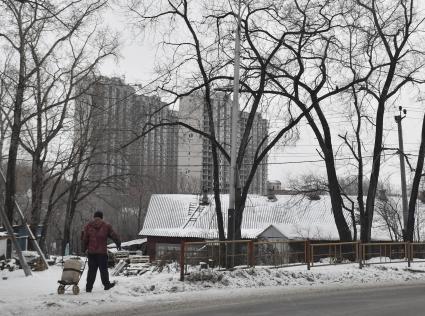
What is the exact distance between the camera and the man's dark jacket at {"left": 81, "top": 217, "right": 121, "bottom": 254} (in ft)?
39.2

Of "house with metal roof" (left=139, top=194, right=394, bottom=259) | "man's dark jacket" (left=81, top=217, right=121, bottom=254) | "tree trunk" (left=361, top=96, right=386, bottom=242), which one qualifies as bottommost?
"house with metal roof" (left=139, top=194, right=394, bottom=259)

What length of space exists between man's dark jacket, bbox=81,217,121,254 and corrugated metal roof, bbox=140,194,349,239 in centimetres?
3591

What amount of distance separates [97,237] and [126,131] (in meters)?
17.0

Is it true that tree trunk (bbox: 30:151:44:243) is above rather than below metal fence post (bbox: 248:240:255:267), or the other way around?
above

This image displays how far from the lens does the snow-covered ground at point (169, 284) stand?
34.4 ft

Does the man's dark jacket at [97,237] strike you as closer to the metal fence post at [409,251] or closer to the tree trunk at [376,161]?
the metal fence post at [409,251]

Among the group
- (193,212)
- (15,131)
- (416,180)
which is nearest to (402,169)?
(416,180)

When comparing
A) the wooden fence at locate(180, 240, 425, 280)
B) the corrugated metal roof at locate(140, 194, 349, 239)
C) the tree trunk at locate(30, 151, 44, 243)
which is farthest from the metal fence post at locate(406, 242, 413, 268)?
the corrugated metal roof at locate(140, 194, 349, 239)

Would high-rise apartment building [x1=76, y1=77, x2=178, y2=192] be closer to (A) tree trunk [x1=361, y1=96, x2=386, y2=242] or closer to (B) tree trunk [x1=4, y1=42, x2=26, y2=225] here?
(B) tree trunk [x1=4, y1=42, x2=26, y2=225]

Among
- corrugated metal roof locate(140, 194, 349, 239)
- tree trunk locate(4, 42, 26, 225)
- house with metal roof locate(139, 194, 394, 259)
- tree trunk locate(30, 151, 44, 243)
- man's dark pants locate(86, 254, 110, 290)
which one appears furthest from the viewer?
corrugated metal roof locate(140, 194, 349, 239)

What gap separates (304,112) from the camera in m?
25.5

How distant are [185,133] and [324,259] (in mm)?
9827

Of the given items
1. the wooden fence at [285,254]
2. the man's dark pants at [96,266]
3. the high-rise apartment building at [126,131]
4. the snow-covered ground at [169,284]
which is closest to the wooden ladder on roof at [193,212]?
the high-rise apartment building at [126,131]

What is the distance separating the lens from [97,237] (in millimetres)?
11984
